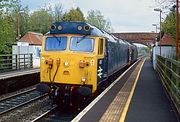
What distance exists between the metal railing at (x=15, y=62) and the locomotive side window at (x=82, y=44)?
568 inches

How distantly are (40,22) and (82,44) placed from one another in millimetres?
74933

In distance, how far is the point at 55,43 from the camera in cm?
1434

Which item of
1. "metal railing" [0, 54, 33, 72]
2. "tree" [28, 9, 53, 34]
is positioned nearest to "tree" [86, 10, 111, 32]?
"tree" [28, 9, 53, 34]

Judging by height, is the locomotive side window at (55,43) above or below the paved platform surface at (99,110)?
above

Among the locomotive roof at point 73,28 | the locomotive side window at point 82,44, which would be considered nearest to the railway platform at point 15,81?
the locomotive roof at point 73,28

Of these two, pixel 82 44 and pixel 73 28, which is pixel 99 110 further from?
pixel 73 28

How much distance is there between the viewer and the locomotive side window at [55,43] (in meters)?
14.2

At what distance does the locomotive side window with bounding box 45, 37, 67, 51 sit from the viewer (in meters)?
14.2

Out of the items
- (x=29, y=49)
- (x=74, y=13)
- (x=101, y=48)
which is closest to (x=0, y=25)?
(x=29, y=49)

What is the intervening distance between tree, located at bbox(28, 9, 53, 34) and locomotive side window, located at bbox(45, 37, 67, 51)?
224 feet

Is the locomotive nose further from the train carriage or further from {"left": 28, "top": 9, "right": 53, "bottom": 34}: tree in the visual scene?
{"left": 28, "top": 9, "right": 53, "bottom": 34}: tree

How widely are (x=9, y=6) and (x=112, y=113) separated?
24.6 metres

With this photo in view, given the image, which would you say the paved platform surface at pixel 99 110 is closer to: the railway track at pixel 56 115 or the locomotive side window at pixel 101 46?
the railway track at pixel 56 115

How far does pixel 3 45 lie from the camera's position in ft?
108
